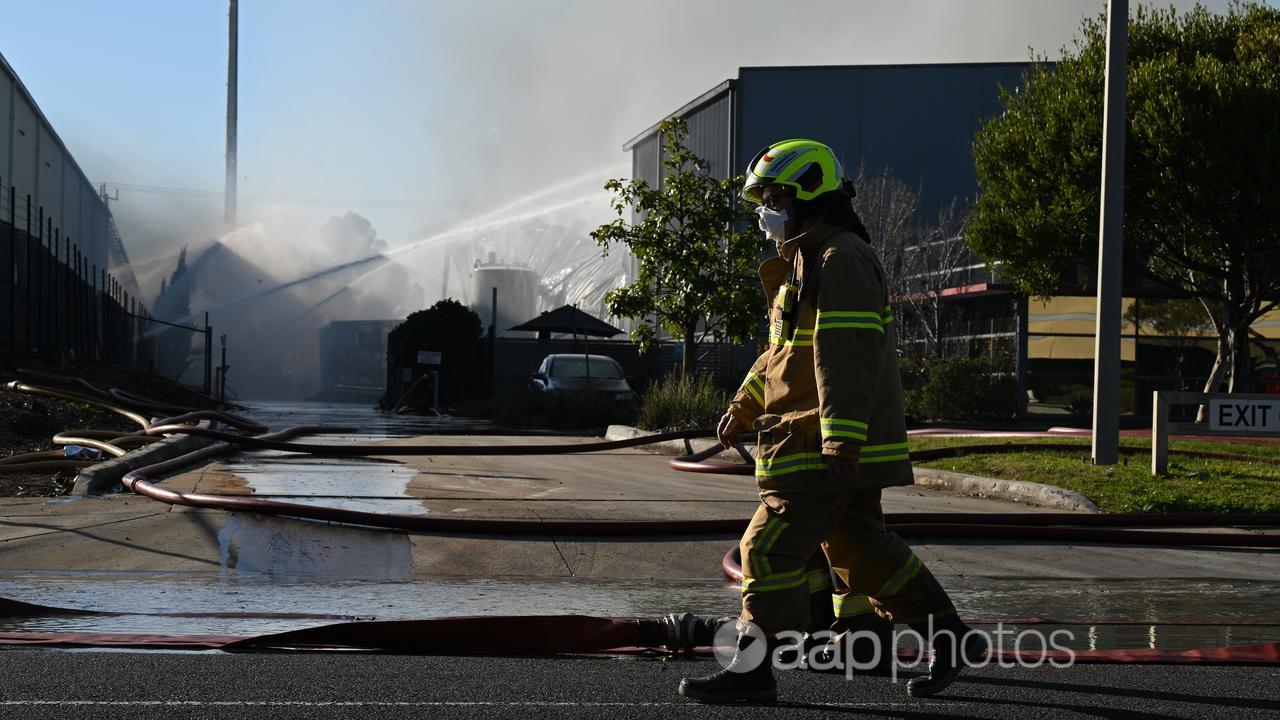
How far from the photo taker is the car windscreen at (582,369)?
24672mm

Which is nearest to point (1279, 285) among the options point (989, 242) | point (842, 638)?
point (989, 242)

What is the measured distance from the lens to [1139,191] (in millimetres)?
20328

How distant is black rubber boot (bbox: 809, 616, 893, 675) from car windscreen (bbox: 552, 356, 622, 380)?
19880 mm

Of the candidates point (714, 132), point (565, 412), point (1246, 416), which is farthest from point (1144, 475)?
point (714, 132)

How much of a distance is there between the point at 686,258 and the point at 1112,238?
402 inches

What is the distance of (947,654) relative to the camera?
4148 millimetres

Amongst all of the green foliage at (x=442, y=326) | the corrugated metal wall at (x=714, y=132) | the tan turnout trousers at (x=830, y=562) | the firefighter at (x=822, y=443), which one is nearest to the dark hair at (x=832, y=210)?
the firefighter at (x=822, y=443)

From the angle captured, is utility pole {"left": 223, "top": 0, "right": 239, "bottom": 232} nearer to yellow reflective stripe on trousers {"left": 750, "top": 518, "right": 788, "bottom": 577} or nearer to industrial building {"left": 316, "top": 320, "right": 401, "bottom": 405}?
industrial building {"left": 316, "top": 320, "right": 401, "bottom": 405}

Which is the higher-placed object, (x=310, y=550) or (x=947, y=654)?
(x=947, y=654)

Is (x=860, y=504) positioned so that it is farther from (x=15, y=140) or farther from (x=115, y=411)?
(x=15, y=140)

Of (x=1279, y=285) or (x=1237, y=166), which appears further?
(x=1279, y=285)

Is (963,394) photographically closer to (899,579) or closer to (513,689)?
(899,579)

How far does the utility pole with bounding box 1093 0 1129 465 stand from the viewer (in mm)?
11633

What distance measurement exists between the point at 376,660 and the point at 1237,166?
1794cm
